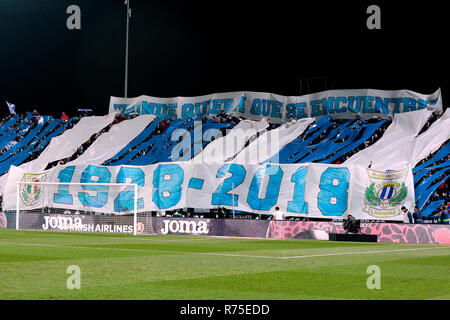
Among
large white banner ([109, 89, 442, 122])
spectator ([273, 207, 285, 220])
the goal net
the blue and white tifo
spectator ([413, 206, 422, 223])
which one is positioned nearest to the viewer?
spectator ([413, 206, 422, 223])

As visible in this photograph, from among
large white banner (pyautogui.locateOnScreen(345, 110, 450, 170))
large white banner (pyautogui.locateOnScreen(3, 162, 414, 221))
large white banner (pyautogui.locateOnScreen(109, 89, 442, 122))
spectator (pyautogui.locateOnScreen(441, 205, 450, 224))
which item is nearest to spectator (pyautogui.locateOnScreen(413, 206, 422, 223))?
large white banner (pyautogui.locateOnScreen(3, 162, 414, 221))

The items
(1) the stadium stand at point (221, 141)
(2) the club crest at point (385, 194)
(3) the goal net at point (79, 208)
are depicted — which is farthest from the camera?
(3) the goal net at point (79, 208)

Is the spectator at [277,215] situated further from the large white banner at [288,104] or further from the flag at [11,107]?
the flag at [11,107]

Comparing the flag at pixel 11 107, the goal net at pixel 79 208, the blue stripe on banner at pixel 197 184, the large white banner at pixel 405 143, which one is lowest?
the goal net at pixel 79 208

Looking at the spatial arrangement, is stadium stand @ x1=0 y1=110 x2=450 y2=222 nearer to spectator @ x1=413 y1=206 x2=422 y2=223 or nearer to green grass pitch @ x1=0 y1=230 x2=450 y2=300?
spectator @ x1=413 y1=206 x2=422 y2=223

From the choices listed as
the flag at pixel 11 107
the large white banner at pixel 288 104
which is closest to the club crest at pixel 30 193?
the large white banner at pixel 288 104

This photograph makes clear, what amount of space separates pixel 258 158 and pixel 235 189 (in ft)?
11.6

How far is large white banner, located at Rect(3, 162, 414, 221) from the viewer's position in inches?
1121

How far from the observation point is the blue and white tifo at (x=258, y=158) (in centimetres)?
2930

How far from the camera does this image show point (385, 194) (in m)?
28.3

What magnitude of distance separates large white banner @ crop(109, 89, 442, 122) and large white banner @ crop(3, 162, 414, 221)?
31.5ft

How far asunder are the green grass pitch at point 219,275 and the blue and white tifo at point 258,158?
41.5 ft
